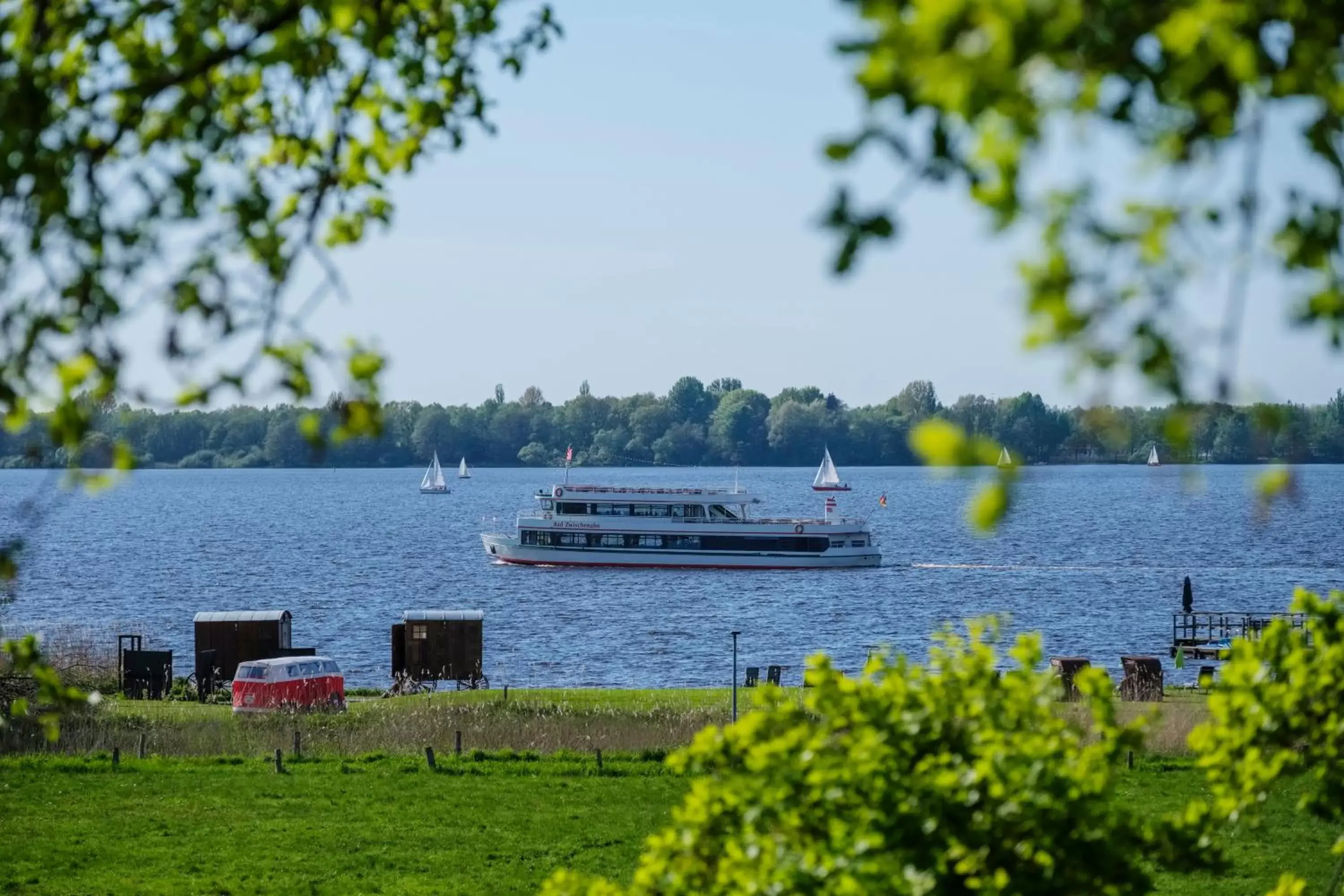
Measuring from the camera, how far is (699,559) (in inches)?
3452

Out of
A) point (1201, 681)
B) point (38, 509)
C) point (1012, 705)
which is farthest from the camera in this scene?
point (1201, 681)

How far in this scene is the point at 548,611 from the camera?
229 feet

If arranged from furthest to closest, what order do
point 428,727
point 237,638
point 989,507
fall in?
point 237,638, point 428,727, point 989,507

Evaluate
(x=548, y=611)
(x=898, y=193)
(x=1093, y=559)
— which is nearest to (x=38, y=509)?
(x=898, y=193)

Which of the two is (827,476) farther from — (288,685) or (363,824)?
(363,824)

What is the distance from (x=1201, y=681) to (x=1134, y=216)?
5.16m

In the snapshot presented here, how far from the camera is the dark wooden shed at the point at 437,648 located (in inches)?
1777

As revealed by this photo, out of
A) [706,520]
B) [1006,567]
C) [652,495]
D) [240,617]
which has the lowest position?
[1006,567]

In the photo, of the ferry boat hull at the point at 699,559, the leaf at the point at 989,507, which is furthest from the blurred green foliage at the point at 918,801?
the ferry boat hull at the point at 699,559

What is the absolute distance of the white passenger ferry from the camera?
87562 millimetres

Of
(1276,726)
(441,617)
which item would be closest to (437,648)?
(441,617)

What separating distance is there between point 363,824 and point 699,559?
6665cm

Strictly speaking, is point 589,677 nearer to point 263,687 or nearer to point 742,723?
point 263,687

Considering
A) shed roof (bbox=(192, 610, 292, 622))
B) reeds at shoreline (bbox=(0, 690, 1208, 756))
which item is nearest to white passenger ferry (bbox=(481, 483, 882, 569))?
shed roof (bbox=(192, 610, 292, 622))
